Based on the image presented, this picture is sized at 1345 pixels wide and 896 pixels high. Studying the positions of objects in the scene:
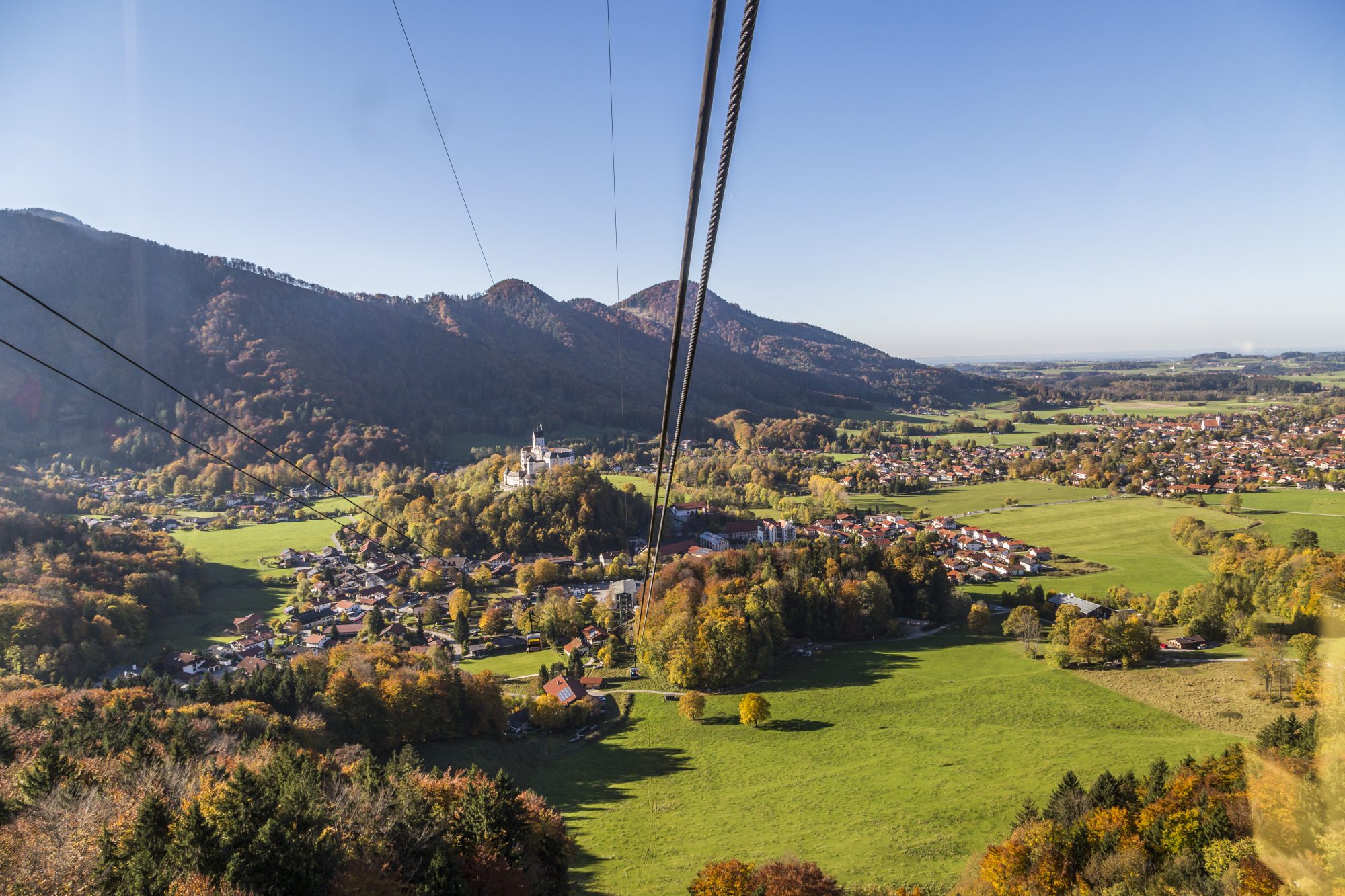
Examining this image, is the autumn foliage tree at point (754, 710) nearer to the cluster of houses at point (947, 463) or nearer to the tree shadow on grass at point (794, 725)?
the tree shadow on grass at point (794, 725)

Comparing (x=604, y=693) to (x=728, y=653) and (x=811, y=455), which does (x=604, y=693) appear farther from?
(x=811, y=455)

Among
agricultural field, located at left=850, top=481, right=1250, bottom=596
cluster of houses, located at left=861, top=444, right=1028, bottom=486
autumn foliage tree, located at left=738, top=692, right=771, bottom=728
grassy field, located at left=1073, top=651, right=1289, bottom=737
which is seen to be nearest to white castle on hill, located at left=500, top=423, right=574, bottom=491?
agricultural field, located at left=850, top=481, right=1250, bottom=596

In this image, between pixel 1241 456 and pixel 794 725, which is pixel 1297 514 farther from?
pixel 794 725

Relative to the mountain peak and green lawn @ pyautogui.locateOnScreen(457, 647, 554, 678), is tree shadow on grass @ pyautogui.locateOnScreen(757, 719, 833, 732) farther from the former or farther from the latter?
the mountain peak

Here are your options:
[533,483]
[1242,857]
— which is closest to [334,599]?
[533,483]


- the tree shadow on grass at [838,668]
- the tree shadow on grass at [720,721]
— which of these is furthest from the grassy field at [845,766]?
the tree shadow on grass at [838,668]

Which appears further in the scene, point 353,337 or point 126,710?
point 353,337
